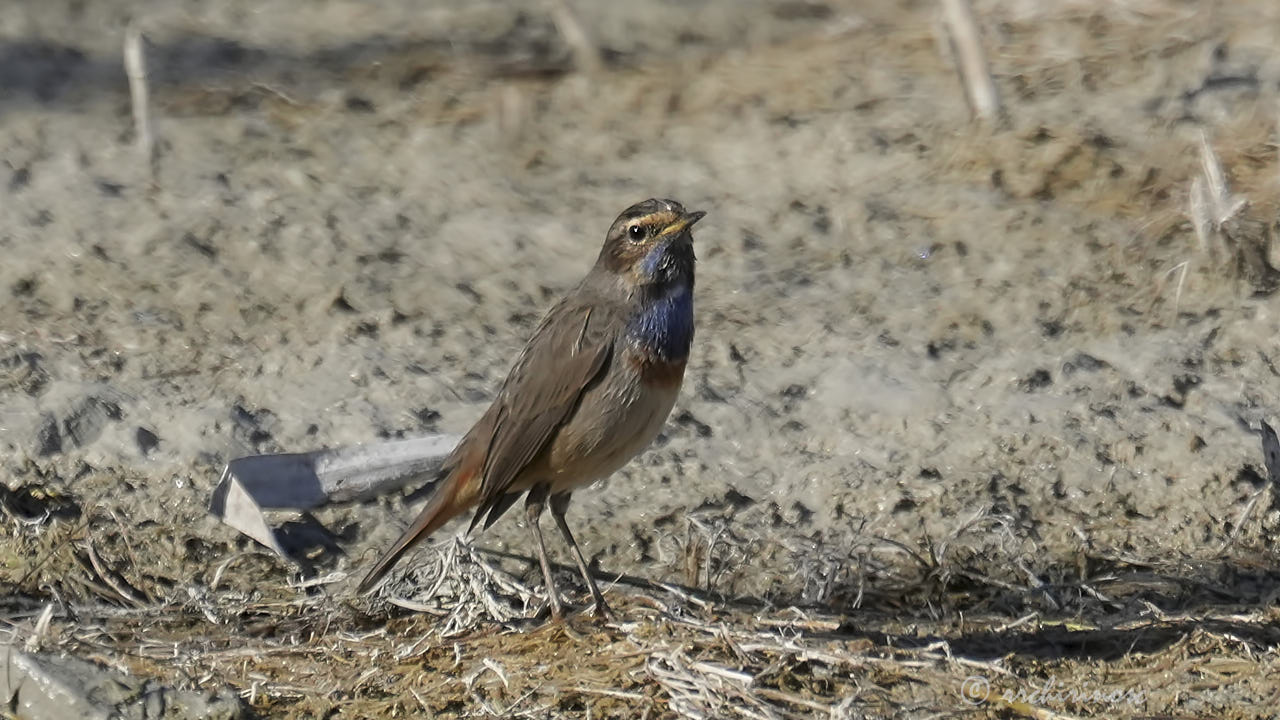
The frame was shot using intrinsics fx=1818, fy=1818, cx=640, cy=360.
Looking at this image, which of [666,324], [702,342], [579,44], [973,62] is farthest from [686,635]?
[579,44]

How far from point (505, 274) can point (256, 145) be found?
6.46 feet

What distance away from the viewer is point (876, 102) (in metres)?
9.86

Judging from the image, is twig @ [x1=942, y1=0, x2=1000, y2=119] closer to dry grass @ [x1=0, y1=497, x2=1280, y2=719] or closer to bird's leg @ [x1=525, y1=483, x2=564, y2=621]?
dry grass @ [x1=0, y1=497, x2=1280, y2=719]

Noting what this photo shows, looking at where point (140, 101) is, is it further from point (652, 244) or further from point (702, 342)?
point (652, 244)

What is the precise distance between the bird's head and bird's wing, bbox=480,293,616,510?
201 millimetres

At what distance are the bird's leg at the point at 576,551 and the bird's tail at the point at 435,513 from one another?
1.09 feet

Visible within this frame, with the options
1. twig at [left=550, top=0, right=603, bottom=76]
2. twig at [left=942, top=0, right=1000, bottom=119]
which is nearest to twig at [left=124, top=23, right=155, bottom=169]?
twig at [left=550, top=0, right=603, bottom=76]

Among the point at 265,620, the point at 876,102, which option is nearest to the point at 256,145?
the point at 876,102

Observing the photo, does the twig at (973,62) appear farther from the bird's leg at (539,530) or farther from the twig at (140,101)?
the twig at (140,101)

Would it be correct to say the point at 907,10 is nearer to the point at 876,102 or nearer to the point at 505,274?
the point at 876,102

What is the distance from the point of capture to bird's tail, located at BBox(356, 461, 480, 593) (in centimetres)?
600

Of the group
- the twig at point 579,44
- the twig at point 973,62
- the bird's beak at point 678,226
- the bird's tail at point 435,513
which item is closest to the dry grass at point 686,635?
the bird's tail at point 435,513

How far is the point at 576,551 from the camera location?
20.5 ft

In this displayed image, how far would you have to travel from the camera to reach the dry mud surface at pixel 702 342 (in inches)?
236
